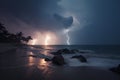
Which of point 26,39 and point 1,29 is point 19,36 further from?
point 1,29

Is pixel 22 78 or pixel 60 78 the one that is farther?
pixel 60 78

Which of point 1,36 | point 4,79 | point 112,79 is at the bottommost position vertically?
point 112,79

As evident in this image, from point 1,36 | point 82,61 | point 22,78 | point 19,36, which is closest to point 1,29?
point 1,36

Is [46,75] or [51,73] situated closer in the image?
[46,75]

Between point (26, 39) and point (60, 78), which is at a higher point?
point (26, 39)

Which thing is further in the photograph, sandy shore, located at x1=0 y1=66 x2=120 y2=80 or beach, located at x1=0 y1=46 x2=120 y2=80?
beach, located at x1=0 y1=46 x2=120 y2=80

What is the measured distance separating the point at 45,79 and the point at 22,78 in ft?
5.67

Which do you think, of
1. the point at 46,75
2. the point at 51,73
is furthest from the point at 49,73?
the point at 46,75

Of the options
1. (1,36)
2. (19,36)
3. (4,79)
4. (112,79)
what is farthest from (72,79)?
(19,36)

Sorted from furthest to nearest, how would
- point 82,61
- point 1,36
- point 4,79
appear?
point 1,36, point 82,61, point 4,79

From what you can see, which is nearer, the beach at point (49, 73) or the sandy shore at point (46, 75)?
the sandy shore at point (46, 75)

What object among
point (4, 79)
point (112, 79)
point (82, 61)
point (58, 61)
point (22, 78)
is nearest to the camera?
point (4, 79)

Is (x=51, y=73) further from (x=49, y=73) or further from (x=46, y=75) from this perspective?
(x=46, y=75)

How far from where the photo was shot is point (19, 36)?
90688mm
